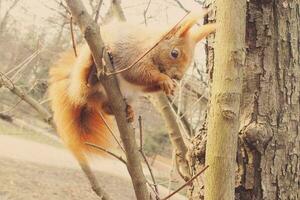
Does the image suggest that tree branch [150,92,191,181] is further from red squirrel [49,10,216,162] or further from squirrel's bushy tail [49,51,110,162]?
squirrel's bushy tail [49,51,110,162]

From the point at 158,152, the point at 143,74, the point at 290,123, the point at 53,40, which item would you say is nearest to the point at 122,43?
the point at 143,74

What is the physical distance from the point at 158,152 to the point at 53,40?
908cm

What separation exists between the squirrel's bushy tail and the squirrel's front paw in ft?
0.66

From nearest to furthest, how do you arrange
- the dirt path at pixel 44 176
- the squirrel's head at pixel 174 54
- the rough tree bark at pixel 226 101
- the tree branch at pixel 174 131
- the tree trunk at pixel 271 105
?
the rough tree bark at pixel 226 101 < the tree trunk at pixel 271 105 < the squirrel's head at pixel 174 54 < the tree branch at pixel 174 131 < the dirt path at pixel 44 176

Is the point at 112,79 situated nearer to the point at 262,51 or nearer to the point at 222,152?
the point at 222,152

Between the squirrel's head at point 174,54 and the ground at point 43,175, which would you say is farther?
the ground at point 43,175

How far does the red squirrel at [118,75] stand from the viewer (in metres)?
1.62

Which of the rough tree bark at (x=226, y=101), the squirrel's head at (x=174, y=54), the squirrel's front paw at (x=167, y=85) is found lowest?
the rough tree bark at (x=226, y=101)

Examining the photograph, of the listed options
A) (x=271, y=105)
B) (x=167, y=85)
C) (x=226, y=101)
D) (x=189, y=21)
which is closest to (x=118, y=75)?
(x=167, y=85)

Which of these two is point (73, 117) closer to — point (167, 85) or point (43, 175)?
point (167, 85)

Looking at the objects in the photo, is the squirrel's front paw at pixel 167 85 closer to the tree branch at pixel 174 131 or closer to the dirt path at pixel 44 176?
the tree branch at pixel 174 131

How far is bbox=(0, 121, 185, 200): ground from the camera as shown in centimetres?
841

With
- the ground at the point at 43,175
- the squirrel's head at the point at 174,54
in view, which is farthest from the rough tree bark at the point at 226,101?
the ground at the point at 43,175

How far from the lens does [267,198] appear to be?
1.42 m
